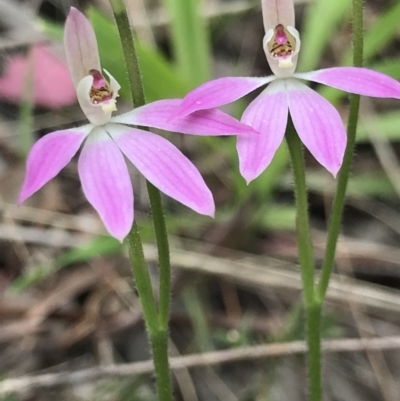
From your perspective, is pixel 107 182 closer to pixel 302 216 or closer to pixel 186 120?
pixel 186 120

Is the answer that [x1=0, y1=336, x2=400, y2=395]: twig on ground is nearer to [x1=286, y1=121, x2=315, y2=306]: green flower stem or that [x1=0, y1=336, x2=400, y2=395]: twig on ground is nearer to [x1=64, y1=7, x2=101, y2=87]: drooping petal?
[x1=286, y1=121, x2=315, y2=306]: green flower stem

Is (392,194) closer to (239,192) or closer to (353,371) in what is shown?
(239,192)

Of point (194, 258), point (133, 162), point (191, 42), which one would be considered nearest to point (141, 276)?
point (133, 162)

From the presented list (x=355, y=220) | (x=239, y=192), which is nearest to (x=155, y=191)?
(x=239, y=192)

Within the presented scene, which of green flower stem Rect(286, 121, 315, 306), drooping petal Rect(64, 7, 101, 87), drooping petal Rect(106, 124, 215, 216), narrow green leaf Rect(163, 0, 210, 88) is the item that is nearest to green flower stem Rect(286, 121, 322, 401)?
green flower stem Rect(286, 121, 315, 306)

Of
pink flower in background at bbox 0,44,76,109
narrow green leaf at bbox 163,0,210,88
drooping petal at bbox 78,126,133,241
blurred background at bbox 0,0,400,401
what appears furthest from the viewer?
pink flower in background at bbox 0,44,76,109

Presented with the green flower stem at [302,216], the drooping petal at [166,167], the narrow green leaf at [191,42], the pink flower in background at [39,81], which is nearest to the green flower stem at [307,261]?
the green flower stem at [302,216]
